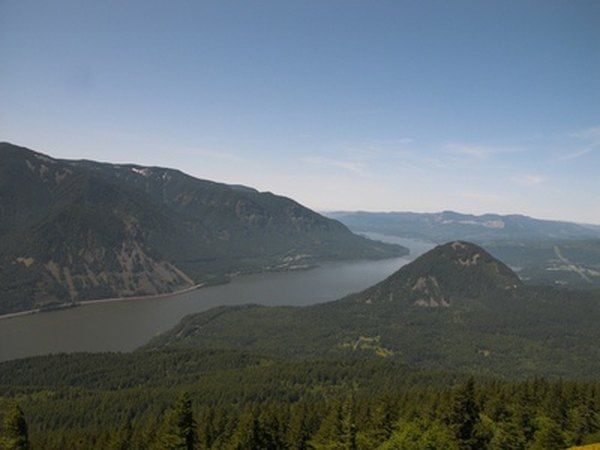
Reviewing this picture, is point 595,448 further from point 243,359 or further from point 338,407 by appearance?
point 243,359

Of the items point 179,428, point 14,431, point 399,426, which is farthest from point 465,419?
point 14,431

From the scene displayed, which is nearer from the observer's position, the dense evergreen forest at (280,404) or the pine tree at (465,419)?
the pine tree at (465,419)

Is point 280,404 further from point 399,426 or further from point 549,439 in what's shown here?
point 549,439

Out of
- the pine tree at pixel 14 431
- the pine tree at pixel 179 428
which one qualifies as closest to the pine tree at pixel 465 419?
the pine tree at pixel 179 428

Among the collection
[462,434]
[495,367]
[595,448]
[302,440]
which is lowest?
[495,367]

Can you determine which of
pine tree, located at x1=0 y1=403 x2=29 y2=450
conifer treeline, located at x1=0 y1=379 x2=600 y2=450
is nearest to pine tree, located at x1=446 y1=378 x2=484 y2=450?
conifer treeline, located at x1=0 y1=379 x2=600 y2=450

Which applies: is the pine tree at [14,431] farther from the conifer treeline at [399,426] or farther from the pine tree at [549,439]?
the pine tree at [549,439]

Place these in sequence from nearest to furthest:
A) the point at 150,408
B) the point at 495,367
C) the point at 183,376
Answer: the point at 150,408, the point at 183,376, the point at 495,367

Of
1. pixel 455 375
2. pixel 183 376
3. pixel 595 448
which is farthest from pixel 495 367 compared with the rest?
pixel 595 448
